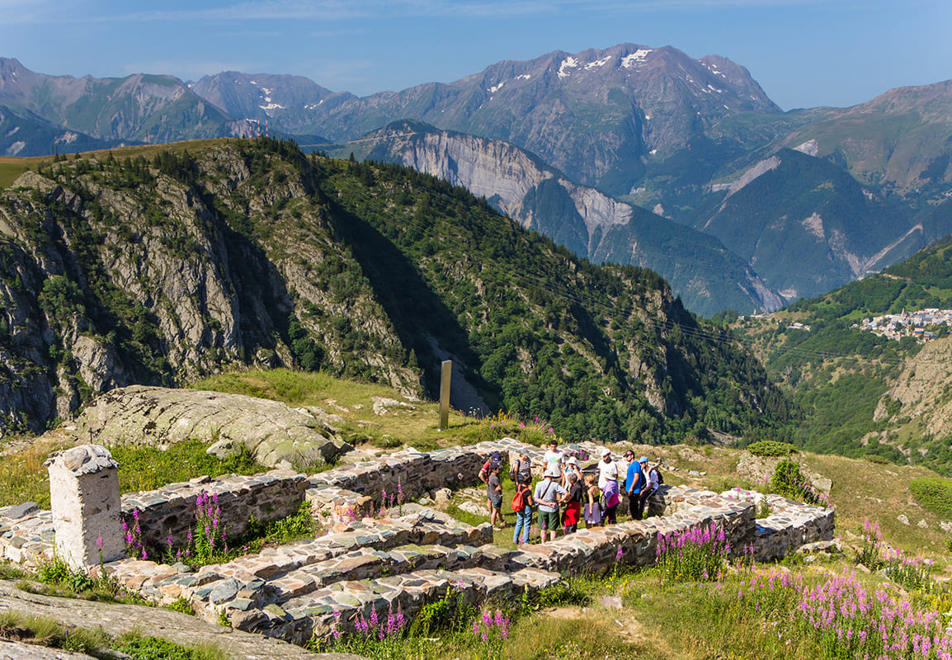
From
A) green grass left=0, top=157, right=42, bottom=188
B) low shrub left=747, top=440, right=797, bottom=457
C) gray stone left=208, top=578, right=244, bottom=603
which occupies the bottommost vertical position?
low shrub left=747, top=440, right=797, bottom=457

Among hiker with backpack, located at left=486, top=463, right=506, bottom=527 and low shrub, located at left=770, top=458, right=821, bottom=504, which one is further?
low shrub, located at left=770, top=458, right=821, bottom=504

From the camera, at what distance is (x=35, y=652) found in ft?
20.1

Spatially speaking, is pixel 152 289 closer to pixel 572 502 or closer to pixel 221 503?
pixel 221 503

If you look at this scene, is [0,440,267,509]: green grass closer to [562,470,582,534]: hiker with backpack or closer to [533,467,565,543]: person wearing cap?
[533,467,565,543]: person wearing cap

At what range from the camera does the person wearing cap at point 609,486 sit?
655 inches

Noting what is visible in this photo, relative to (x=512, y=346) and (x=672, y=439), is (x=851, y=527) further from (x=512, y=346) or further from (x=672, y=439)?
(x=672, y=439)

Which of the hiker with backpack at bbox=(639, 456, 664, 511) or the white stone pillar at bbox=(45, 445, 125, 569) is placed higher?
the white stone pillar at bbox=(45, 445, 125, 569)

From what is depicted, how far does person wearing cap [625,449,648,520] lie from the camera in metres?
17.5

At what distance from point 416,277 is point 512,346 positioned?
28.1 meters

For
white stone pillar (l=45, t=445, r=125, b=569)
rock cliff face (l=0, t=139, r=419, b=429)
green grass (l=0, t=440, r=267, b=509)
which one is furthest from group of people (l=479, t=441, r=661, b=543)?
rock cliff face (l=0, t=139, r=419, b=429)

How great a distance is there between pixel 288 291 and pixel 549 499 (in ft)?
376

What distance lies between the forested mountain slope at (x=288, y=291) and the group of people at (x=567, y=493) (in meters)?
83.2

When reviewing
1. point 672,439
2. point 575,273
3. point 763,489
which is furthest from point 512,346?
point 763,489

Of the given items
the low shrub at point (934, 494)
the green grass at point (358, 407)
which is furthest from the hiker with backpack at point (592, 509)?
the low shrub at point (934, 494)
